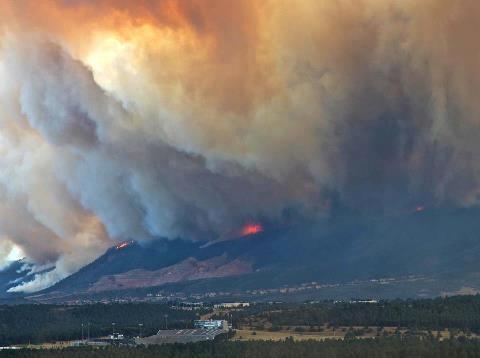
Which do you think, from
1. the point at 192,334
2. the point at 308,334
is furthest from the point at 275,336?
the point at 192,334

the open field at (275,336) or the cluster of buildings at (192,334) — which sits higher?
the cluster of buildings at (192,334)

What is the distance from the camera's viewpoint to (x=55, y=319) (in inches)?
6161

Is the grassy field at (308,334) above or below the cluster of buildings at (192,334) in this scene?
below

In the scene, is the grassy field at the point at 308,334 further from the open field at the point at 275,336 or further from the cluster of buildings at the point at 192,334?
the cluster of buildings at the point at 192,334

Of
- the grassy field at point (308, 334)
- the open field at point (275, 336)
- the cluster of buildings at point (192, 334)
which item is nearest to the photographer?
the grassy field at point (308, 334)

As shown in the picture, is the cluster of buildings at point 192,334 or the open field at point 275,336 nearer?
the open field at point 275,336

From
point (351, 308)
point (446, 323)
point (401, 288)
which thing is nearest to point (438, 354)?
point (446, 323)

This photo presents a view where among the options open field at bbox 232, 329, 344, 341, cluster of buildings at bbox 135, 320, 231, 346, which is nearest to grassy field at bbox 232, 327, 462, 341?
open field at bbox 232, 329, 344, 341

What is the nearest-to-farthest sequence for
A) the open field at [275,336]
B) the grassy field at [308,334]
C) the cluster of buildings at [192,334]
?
the grassy field at [308,334], the open field at [275,336], the cluster of buildings at [192,334]

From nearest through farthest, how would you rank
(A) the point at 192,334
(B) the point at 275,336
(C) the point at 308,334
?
(B) the point at 275,336 < (C) the point at 308,334 < (A) the point at 192,334

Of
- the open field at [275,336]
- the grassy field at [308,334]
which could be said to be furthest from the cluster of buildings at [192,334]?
the grassy field at [308,334]

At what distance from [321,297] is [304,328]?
72083 mm

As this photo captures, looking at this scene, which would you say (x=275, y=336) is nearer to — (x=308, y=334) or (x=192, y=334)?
(x=308, y=334)

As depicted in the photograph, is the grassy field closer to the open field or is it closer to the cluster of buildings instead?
the open field
